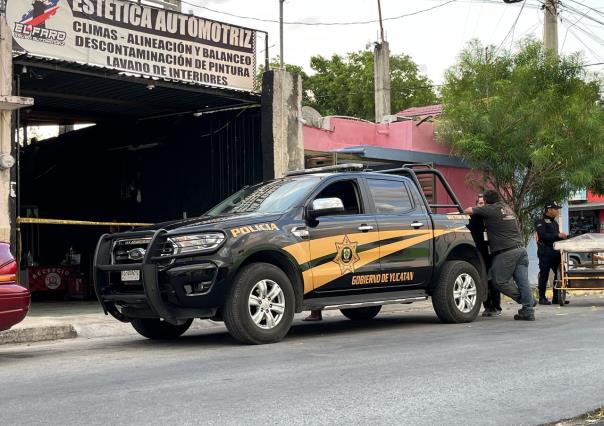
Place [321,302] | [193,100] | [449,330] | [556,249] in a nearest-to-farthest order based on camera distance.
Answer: [321,302] < [449,330] < [556,249] < [193,100]

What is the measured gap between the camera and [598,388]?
20.9 feet

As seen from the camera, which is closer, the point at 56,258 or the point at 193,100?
the point at 193,100

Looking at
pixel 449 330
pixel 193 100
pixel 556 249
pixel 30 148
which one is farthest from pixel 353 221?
pixel 30 148

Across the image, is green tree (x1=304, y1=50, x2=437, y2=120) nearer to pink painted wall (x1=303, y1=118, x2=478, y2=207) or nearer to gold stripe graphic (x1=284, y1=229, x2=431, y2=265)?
pink painted wall (x1=303, y1=118, x2=478, y2=207)

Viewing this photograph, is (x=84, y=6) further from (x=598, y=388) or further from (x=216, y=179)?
(x=598, y=388)

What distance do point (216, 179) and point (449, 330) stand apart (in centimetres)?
847

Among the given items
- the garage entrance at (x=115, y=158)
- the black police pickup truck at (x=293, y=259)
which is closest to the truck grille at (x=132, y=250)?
the black police pickup truck at (x=293, y=259)

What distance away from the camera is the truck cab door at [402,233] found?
34.0 feet

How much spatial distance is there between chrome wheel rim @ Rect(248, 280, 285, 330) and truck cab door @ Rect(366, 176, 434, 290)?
5.37 feet

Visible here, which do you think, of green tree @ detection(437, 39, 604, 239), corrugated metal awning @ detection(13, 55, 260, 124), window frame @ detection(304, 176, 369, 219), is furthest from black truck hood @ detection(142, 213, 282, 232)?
green tree @ detection(437, 39, 604, 239)

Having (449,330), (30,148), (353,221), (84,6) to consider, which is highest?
(84,6)

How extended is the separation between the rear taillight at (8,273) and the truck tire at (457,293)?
5137 mm

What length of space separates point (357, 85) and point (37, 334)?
1897 inches

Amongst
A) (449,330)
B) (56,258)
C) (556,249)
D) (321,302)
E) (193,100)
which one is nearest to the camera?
(321,302)
